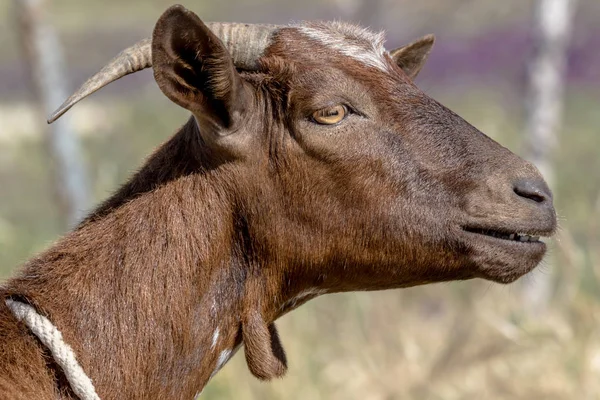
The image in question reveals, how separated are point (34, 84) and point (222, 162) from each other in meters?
4.92

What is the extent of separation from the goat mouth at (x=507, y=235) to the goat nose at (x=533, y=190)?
0.14 metres

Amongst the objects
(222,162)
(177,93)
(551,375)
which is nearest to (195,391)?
(222,162)

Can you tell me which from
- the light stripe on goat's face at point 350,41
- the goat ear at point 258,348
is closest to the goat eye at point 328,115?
the light stripe on goat's face at point 350,41

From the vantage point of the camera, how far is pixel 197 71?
3.30m

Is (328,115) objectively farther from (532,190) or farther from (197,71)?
(532,190)

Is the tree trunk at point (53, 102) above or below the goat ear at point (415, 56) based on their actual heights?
below

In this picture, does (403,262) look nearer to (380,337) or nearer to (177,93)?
(177,93)

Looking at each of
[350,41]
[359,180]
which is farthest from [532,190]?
[350,41]

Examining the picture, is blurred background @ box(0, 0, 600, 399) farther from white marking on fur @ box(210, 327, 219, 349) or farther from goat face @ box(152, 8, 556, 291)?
white marking on fur @ box(210, 327, 219, 349)

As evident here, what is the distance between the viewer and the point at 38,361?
10.1 ft

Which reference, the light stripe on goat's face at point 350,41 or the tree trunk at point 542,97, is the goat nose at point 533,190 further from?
the tree trunk at point 542,97

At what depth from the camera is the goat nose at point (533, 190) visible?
3376 mm

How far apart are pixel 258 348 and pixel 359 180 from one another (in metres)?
0.72

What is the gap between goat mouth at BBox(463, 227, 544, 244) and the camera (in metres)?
3.43
